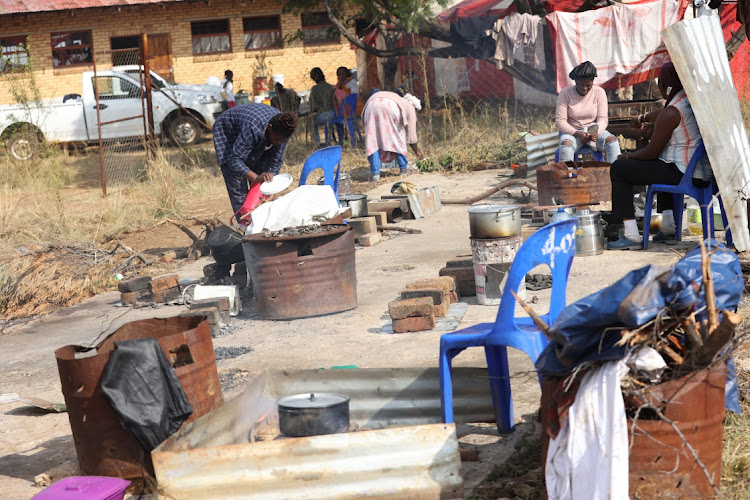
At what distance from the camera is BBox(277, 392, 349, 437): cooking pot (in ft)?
12.0

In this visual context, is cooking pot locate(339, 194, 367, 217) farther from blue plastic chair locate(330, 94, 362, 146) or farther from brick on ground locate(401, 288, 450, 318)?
blue plastic chair locate(330, 94, 362, 146)

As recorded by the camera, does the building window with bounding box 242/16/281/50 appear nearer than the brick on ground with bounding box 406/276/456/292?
No

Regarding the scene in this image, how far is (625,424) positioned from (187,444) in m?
1.85

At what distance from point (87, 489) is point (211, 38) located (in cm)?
2391

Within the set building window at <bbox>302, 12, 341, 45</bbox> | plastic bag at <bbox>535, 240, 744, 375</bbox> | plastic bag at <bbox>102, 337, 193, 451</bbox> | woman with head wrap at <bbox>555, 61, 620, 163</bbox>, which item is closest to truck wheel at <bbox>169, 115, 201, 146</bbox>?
building window at <bbox>302, 12, 341, 45</bbox>

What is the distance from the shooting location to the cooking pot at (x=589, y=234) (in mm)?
7621

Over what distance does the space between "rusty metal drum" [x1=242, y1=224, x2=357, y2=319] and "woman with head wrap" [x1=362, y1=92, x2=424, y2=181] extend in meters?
7.12

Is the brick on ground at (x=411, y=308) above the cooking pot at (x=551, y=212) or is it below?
below

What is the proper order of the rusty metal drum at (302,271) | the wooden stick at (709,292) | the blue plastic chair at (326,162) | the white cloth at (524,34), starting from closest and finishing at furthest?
the wooden stick at (709,292) < the rusty metal drum at (302,271) < the blue plastic chair at (326,162) < the white cloth at (524,34)

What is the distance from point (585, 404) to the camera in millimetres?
2838

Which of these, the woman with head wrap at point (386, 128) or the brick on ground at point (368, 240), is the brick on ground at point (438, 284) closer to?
the brick on ground at point (368, 240)

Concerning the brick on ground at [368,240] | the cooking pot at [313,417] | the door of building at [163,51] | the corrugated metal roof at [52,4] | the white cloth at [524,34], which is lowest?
the cooking pot at [313,417]

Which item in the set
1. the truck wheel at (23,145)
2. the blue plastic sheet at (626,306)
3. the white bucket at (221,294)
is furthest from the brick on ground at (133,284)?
the truck wheel at (23,145)

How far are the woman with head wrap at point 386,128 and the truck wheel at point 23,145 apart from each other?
18.8 feet
